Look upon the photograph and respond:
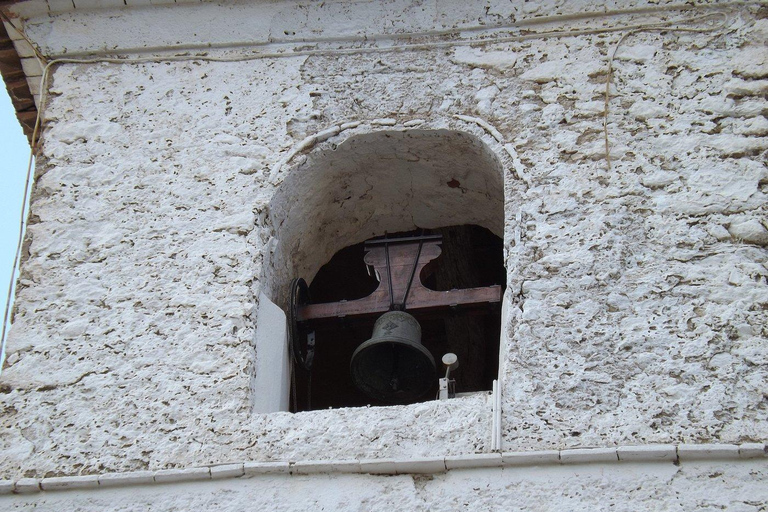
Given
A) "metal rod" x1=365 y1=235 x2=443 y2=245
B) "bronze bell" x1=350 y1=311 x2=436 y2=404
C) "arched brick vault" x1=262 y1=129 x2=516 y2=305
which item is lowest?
"bronze bell" x1=350 y1=311 x2=436 y2=404

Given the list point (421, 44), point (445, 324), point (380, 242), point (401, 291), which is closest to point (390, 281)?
point (401, 291)

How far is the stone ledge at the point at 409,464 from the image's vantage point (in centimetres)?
373

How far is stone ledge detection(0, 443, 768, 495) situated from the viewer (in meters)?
3.73

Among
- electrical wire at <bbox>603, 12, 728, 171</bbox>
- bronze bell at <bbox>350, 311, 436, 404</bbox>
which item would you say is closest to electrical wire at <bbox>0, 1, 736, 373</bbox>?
electrical wire at <bbox>603, 12, 728, 171</bbox>

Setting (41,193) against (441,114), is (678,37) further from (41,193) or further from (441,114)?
(41,193)

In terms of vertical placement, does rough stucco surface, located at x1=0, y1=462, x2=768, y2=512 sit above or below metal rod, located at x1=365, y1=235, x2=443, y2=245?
below

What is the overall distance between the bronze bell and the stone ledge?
2.97 ft

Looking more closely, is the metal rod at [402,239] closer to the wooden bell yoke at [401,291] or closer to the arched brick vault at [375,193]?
the wooden bell yoke at [401,291]

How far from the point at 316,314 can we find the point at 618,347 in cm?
134

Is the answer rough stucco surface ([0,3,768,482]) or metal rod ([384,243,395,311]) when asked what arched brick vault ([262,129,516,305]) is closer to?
rough stucco surface ([0,3,768,482])

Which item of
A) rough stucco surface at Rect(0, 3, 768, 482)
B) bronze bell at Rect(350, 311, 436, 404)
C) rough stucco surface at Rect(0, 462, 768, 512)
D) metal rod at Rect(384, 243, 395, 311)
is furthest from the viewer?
metal rod at Rect(384, 243, 395, 311)

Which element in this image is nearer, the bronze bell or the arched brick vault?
the bronze bell

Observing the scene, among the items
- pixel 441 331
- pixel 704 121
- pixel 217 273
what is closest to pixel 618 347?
pixel 704 121

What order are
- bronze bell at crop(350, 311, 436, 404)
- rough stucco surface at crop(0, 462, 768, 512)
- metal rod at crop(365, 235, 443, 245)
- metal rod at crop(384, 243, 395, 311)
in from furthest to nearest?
metal rod at crop(365, 235, 443, 245)
metal rod at crop(384, 243, 395, 311)
bronze bell at crop(350, 311, 436, 404)
rough stucco surface at crop(0, 462, 768, 512)
